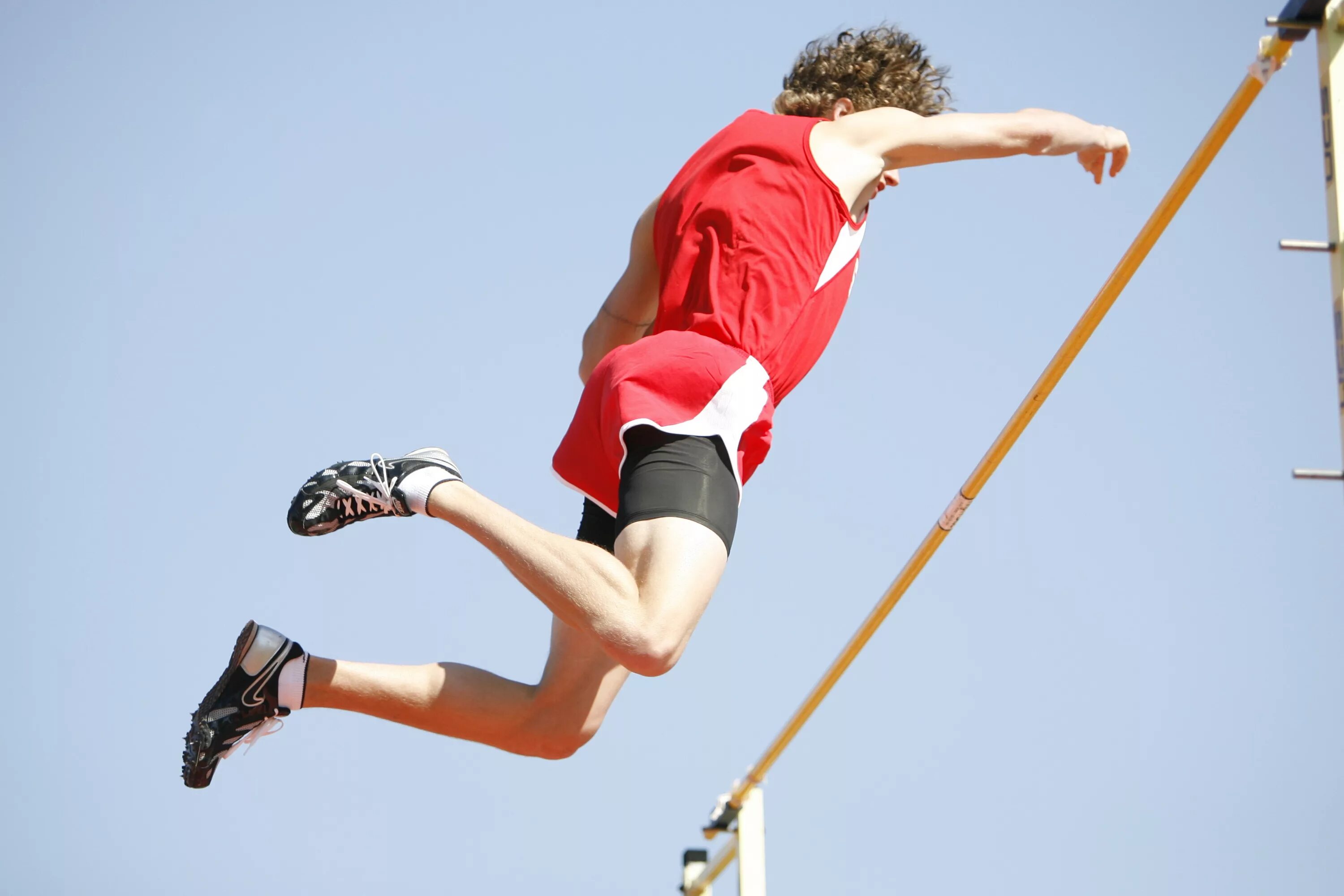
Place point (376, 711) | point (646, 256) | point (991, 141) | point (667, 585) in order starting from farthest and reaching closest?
point (646, 256) → point (376, 711) → point (991, 141) → point (667, 585)

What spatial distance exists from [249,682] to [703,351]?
45.7 inches

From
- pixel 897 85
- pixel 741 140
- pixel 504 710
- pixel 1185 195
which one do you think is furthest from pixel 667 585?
pixel 897 85

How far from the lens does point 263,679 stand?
2826 millimetres

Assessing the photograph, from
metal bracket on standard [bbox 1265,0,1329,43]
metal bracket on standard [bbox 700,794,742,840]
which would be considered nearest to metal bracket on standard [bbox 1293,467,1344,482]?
metal bracket on standard [bbox 1265,0,1329,43]

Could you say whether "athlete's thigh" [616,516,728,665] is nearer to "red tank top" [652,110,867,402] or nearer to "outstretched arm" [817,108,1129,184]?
"red tank top" [652,110,867,402]

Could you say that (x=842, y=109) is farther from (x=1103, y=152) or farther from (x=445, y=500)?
(x=445, y=500)

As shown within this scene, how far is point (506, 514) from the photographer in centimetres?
246

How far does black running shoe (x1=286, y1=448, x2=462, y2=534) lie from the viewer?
99.9 inches

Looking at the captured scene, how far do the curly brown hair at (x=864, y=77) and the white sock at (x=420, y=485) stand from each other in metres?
1.24

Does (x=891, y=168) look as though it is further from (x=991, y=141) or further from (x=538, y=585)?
(x=538, y=585)

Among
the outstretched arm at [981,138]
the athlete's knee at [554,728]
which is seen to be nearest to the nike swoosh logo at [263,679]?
the athlete's knee at [554,728]

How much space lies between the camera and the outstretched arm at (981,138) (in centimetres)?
269

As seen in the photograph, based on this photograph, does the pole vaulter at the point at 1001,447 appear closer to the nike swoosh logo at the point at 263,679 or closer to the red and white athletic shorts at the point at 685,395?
the red and white athletic shorts at the point at 685,395

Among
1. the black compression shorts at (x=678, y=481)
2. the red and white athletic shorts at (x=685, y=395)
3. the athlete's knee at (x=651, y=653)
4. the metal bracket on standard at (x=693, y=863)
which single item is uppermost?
the red and white athletic shorts at (x=685, y=395)
